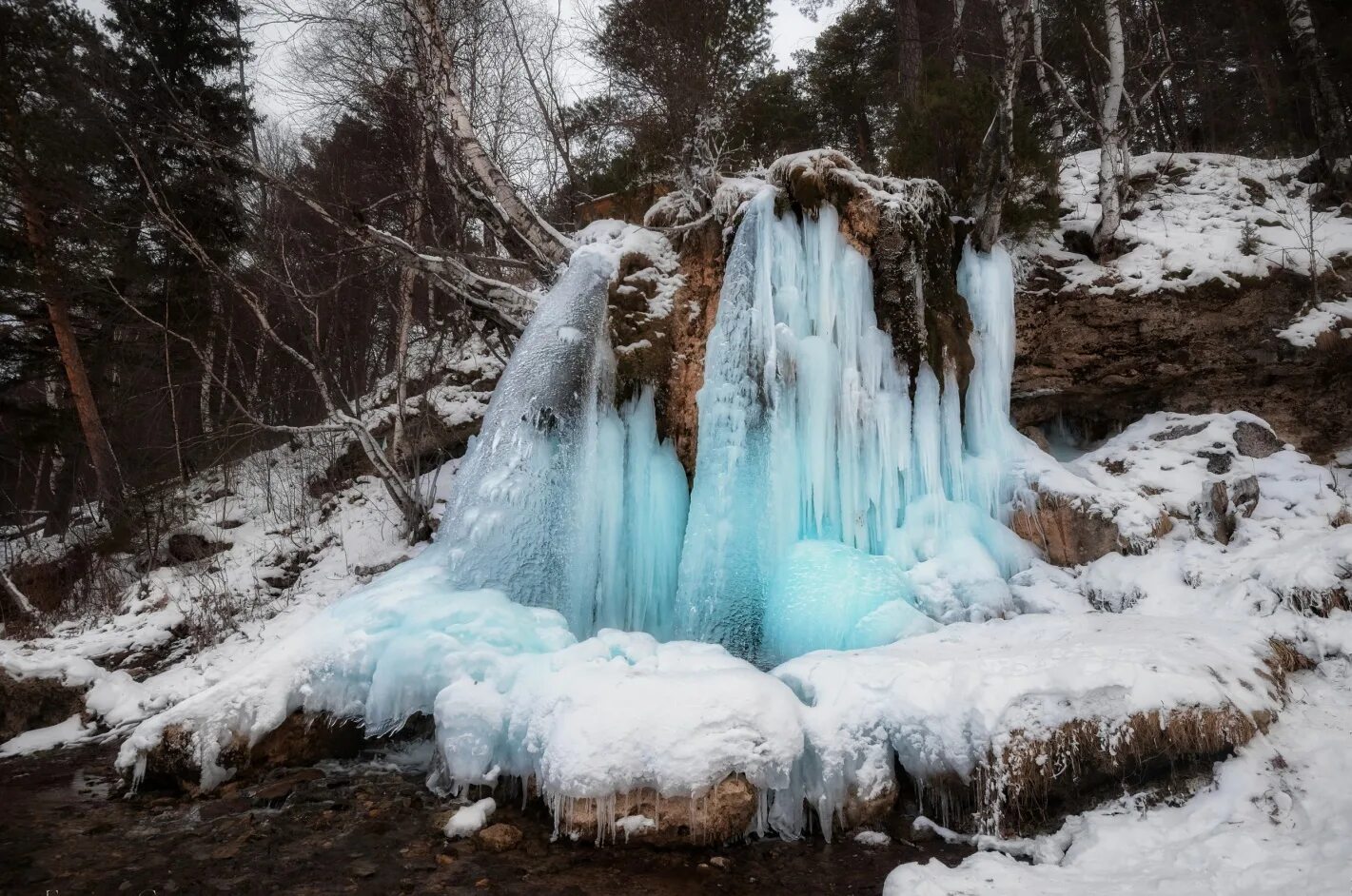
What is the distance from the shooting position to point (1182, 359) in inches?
265

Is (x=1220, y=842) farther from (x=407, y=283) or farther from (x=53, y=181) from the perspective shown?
(x=53, y=181)

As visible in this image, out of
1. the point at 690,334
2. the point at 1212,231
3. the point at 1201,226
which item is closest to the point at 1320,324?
the point at 1212,231

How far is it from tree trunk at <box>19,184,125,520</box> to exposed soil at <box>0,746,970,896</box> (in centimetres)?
707

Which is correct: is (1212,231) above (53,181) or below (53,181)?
below

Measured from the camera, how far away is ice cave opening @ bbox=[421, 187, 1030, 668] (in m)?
5.00

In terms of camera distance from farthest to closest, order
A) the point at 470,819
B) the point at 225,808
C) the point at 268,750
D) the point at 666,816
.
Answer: the point at 268,750
the point at 225,808
the point at 470,819
the point at 666,816

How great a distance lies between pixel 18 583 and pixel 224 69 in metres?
8.25

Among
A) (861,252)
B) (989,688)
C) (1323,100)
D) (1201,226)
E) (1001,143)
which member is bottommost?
(989,688)

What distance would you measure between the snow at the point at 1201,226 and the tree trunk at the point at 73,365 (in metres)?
12.3

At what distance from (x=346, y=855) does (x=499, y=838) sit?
67cm

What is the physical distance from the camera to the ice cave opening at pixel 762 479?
5000 millimetres

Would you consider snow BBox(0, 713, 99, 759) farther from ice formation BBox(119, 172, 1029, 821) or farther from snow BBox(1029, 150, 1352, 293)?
snow BBox(1029, 150, 1352, 293)

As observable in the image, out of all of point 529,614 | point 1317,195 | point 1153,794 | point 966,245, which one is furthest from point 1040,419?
point 529,614

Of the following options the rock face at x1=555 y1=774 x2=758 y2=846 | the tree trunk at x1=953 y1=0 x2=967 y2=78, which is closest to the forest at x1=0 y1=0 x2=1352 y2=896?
the rock face at x1=555 y1=774 x2=758 y2=846
